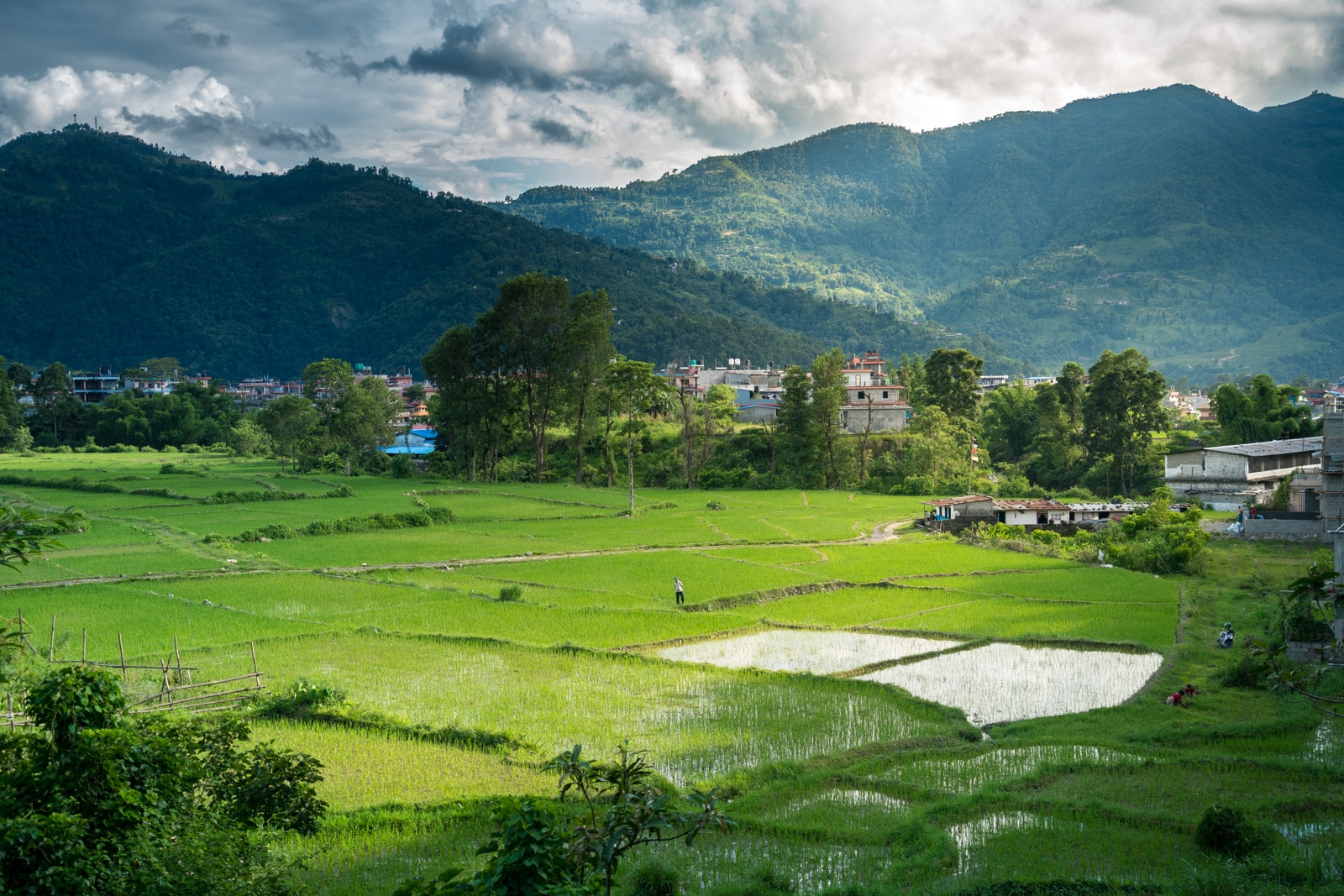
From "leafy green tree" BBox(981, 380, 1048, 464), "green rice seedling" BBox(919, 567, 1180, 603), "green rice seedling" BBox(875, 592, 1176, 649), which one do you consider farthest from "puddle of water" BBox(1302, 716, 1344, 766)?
"leafy green tree" BBox(981, 380, 1048, 464)

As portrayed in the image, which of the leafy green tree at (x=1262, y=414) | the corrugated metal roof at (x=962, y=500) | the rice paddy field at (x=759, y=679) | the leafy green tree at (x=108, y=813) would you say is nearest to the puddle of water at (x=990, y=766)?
the rice paddy field at (x=759, y=679)

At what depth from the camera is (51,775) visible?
24.1ft

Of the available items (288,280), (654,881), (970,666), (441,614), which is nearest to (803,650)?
(970,666)

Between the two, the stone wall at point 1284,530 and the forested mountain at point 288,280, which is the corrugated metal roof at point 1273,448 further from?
the forested mountain at point 288,280

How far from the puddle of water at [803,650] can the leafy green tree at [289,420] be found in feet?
139

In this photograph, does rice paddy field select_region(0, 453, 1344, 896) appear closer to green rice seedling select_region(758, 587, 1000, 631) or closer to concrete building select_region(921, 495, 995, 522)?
green rice seedling select_region(758, 587, 1000, 631)

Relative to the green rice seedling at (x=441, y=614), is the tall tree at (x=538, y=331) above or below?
above

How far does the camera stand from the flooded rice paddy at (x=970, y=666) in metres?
16.5

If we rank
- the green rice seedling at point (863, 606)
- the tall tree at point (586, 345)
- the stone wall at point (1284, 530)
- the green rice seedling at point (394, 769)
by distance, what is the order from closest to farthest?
the green rice seedling at point (394, 769) → the green rice seedling at point (863, 606) → the stone wall at point (1284, 530) → the tall tree at point (586, 345)

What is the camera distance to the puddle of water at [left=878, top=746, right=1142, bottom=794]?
12312 millimetres

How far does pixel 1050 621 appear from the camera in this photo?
2277cm

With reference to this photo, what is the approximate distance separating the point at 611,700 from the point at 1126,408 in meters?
43.6

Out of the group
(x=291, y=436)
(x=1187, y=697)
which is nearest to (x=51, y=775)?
(x=1187, y=697)

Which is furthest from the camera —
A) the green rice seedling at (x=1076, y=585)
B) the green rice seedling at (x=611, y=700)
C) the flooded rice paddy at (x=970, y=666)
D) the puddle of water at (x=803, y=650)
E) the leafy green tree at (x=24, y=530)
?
the green rice seedling at (x=1076, y=585)
